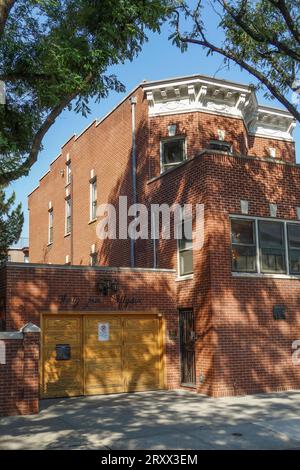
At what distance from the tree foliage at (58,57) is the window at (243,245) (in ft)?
16.8

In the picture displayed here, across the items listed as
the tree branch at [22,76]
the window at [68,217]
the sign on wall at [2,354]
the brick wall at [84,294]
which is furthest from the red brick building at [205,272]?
the window at [68,217]

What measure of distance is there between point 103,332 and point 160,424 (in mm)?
5191

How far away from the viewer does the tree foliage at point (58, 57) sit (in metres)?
11.9

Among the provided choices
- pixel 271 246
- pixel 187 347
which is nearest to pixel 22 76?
pixel 271 246

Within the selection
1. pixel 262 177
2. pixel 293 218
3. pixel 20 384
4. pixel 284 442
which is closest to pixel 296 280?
pixel 293 218

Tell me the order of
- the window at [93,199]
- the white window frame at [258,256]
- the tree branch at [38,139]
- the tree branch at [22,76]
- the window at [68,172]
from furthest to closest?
1. the window at [68,172]
2. the window at [93,199]
3. the white window frame at [258,256]
4. the tree branch at [22,76]
5. the tree branch at [38,139]

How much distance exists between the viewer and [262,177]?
50.5 ft

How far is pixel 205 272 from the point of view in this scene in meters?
14.3

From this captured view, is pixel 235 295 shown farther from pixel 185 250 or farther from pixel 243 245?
pixel 185 250

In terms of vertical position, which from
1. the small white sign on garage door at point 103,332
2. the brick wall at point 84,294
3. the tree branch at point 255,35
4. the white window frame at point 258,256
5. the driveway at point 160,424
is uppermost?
the tree branch at point 255,35

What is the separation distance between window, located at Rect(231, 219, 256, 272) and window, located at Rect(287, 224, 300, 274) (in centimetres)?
132

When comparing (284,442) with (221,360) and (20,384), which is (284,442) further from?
(20,384)

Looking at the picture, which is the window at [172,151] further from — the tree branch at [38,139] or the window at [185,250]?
the tree branch at [38,139]

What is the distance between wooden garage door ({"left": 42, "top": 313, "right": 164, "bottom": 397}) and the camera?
14.2m
